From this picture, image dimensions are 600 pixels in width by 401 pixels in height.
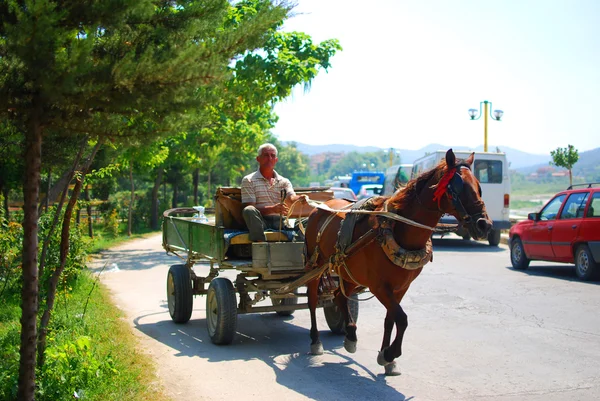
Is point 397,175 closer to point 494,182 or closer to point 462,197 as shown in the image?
point 494,182

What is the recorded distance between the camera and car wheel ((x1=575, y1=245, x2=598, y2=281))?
1249cm

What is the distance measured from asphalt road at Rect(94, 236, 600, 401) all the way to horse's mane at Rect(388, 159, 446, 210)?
5.77 ft

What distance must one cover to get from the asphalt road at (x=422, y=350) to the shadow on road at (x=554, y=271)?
34.7 inches

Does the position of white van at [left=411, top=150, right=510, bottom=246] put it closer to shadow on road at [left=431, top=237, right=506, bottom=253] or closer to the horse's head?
shadow on road at [left=431, top=237, right=506, bottom=253]

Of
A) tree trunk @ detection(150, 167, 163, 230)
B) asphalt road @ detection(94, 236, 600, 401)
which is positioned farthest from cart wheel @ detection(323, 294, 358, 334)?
tree trunk @ detection(150, 167, 163, 230)

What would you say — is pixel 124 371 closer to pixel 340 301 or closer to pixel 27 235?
pixel 27 235

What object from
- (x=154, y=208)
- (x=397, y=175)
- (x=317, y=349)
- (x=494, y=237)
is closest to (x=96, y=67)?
(x=317, y=349)

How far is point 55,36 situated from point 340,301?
4.74 m

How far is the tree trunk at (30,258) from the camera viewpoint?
14.7ft

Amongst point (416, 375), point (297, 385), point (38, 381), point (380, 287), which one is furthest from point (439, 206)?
point (38, 381)

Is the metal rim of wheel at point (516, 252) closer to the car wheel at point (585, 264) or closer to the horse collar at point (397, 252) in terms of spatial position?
the car wheel at point (585, 264)

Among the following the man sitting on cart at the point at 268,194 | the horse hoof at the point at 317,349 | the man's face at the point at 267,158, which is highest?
the man's face at the point at 267,158

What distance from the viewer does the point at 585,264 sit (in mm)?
12742

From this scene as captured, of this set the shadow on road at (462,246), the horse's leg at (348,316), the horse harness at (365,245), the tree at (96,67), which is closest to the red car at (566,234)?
the shadow on road at (462,246)
